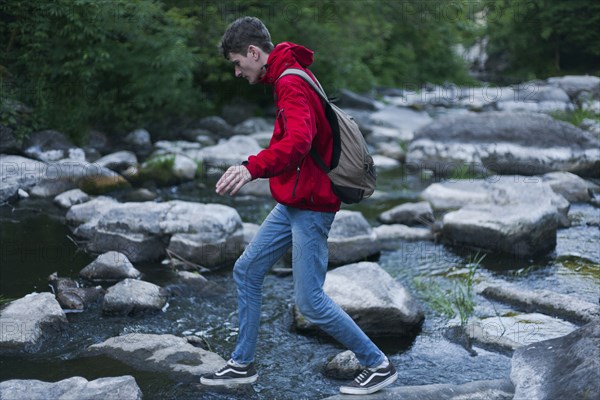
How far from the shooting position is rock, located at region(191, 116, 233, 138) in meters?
14.7

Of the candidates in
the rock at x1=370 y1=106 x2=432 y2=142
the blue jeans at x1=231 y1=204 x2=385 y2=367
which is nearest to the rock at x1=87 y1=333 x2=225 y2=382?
the blue jeans at x1=231 y1=204 x2=385 y2=367

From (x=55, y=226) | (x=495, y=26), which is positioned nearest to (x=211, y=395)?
(x=55, y=226)

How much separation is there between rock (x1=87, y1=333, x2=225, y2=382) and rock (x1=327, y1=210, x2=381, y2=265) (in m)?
2.56

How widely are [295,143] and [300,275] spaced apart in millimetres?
780

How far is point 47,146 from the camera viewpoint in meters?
10.9

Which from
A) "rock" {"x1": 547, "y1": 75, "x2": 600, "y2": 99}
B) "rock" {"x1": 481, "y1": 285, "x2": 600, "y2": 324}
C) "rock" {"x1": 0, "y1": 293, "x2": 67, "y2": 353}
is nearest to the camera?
"rock" {"x1": 0, "y1": 293, "x2": 67, "y2": 353}

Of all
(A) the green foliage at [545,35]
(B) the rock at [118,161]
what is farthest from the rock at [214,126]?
(A) the green foliage at [545,35]

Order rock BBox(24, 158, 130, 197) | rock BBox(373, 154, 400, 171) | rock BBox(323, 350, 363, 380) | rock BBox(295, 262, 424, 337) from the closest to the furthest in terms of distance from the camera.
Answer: rock BBox(323, 350, 363, 380)
rock BBox(295, 262, 424, 337)
rock BBox(24, 158, 130, 197)
rock BBox(373, 154, 400, 171)

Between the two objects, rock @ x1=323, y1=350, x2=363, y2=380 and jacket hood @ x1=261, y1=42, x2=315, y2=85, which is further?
rock @ x1=323, y1=350, x2=363, y2=380

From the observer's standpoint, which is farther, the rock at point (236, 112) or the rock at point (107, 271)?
the rock at point (236, 112)

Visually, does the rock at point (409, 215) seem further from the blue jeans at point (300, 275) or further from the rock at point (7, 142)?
the rock at point (7, 142)

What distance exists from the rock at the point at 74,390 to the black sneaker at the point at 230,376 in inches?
16.8

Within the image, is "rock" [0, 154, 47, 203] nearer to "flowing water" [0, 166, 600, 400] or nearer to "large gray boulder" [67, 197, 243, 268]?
"flowing water" [0, 166, 600, 400]

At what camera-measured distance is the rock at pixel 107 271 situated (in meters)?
6.25
